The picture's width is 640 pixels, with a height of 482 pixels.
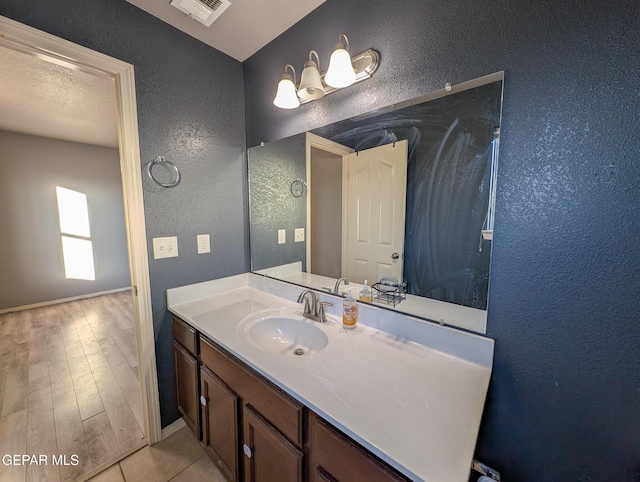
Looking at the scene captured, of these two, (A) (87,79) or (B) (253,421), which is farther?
(A) (87,79)

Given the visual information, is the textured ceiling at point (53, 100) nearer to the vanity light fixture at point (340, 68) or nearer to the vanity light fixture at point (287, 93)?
the vanity light fixture at point (287, 93)

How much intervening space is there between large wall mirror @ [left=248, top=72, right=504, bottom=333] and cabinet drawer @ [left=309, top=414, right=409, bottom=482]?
0.57 m

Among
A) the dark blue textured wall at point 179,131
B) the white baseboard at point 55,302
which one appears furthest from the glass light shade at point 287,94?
the white baseboard at point 55,302

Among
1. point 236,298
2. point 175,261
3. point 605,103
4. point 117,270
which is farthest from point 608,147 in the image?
point 117,270

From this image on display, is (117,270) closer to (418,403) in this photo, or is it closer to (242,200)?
(242,200)

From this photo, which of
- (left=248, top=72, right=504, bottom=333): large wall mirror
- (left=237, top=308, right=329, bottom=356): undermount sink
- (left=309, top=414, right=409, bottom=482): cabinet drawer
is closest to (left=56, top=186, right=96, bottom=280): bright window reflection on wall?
(left=248, top=72, right=504, bottom=333): large wall mirror

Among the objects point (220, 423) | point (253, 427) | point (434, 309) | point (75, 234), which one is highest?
point (75, 234)

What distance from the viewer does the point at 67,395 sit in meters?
1.89

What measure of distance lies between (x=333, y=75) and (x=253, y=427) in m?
1.47

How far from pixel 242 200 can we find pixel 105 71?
933 mm

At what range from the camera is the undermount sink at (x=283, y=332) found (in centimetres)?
122

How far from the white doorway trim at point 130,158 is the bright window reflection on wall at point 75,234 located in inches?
143

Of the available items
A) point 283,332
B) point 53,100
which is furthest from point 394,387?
point 53,100

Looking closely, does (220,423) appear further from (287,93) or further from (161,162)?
(287,93)
